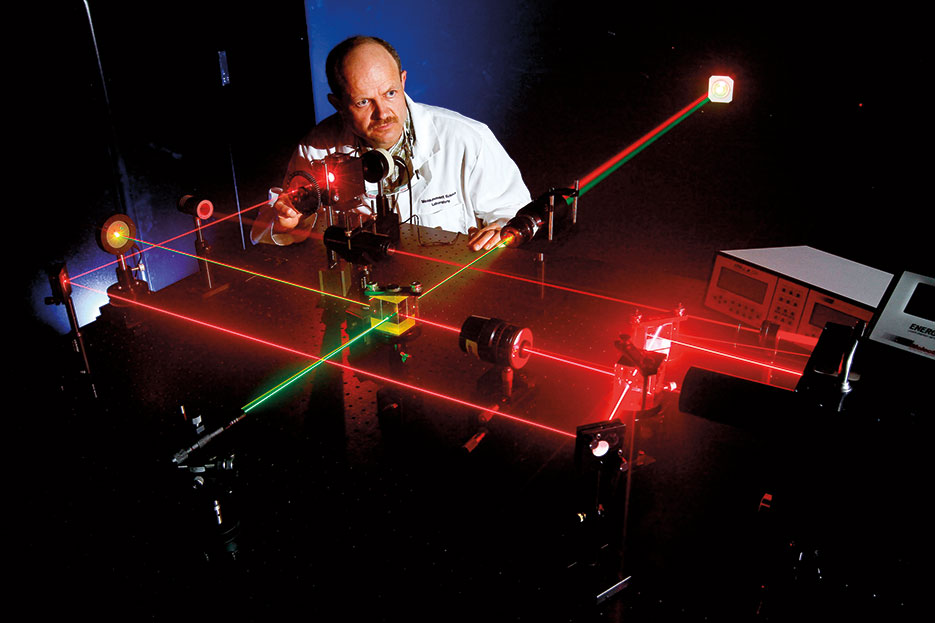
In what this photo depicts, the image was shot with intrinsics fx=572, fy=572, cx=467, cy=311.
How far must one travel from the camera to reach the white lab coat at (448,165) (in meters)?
3.04

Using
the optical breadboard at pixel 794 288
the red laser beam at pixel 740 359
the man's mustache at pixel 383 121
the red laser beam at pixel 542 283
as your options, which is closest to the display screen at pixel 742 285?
the optical breadboard at pixel 794 288

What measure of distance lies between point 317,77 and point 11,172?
1.77 meters

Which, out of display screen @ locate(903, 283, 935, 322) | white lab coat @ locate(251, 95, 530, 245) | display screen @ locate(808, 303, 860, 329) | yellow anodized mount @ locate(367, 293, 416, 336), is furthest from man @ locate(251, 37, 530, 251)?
display screen @ locate(903, 283, 935, 322)

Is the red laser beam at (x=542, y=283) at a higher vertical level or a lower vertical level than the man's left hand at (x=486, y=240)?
lower

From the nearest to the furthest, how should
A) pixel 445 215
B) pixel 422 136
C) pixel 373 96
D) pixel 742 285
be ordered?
pixel 742 285 < pixel 373 96 < pixel 422 136 < pixel 445 215

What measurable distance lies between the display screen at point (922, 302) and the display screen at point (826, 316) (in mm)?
718

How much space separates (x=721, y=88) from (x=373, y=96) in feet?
5.40

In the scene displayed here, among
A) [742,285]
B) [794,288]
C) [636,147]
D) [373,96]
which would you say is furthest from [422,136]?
[794,288]

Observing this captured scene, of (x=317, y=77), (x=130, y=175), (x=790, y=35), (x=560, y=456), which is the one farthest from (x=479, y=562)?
(x=317, y=77)

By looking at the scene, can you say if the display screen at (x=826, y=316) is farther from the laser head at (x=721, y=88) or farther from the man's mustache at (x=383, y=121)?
the man's mustache at (x=383, y=121)

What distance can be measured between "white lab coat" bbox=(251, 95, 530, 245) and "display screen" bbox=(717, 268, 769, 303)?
1266 millimetres

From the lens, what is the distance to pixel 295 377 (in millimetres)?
1552

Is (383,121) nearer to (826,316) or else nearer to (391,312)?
(391,312)

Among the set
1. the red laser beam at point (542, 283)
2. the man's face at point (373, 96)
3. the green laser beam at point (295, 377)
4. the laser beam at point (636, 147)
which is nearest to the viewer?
the green laser beam at point (295, 377)
